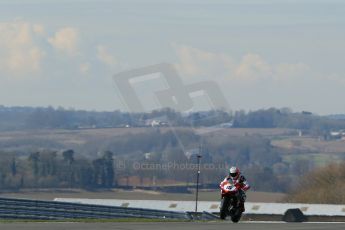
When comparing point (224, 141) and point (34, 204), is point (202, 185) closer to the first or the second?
point (224, 141)

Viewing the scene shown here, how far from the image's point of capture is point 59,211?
43250mm

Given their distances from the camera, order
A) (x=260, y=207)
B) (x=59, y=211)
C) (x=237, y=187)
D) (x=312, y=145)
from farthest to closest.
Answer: (x=312, y=145) < (x=260, y=207) < (x=59, y=211) < (x=237, y=187)

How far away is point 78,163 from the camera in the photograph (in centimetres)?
10306

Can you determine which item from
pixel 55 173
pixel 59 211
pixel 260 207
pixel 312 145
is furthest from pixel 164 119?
pixel 59 211

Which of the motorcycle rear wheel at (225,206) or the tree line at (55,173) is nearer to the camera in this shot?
the motorcycle rear wheel at (225,206)

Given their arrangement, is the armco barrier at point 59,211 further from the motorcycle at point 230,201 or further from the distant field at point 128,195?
the distant field at point 128,195

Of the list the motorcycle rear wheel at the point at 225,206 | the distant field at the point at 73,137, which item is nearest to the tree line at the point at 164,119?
the distant field at the point at 73,137

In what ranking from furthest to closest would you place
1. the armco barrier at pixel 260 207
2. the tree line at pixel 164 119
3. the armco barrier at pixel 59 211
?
the tree line at pixel 164 119 < the armco barrier at pixel 260 207 < the armco barrier at pixel 59 211

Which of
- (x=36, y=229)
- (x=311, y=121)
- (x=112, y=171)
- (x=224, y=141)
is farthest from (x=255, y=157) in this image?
(x=36, y=229)

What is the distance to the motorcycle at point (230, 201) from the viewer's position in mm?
30109

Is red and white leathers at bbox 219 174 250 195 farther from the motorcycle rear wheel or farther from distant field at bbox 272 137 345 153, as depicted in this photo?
distant field at bbox 272 137 345 153

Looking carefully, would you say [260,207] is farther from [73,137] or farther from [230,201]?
[73,137]

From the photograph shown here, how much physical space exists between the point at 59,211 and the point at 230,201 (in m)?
14.1

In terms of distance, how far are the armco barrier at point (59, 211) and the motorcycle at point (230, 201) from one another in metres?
10.7
